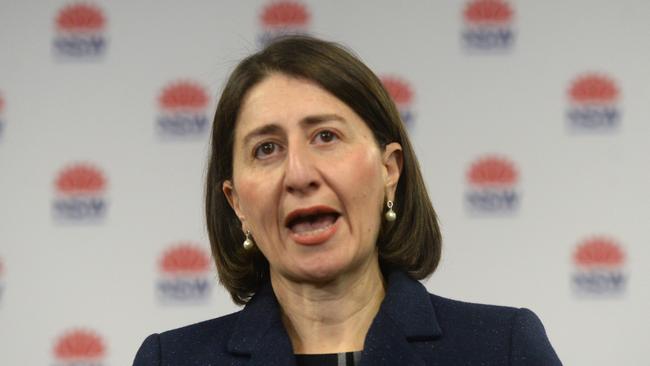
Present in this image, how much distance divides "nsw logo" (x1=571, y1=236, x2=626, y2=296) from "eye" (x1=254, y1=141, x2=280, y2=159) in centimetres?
115

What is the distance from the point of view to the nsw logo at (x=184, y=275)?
2.10 m

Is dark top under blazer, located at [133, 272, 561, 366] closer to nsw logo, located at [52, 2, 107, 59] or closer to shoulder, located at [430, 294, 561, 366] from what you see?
shoulder, located at [430, 294, 561, 366]

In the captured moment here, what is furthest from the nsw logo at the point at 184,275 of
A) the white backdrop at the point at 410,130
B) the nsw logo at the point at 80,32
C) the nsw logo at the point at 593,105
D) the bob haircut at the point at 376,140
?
the nsw logo at the point at 593,105

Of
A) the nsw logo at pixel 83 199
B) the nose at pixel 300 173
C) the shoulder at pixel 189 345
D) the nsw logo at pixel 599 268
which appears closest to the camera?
the nose at pixel 300 173

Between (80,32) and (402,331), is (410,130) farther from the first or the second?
(402,331)

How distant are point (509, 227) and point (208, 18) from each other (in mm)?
915

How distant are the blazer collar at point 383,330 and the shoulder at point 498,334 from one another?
0.03 m

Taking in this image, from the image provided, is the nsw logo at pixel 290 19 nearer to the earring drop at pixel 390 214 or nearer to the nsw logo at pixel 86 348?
the nsw logo at pixel 86 348

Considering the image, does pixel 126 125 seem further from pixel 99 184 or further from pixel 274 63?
pixel 274 63

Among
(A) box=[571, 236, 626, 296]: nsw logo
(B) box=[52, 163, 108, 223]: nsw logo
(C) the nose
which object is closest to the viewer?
(C) the nose

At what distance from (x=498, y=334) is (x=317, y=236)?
0.26m

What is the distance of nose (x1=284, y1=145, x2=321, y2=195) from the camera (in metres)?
1.04

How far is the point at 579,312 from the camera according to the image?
2004mm

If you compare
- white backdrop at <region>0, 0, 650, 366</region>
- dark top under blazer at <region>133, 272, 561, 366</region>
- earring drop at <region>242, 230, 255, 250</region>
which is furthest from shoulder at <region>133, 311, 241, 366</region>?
white backdrop at <region>0, 0, 650, 366</region>
